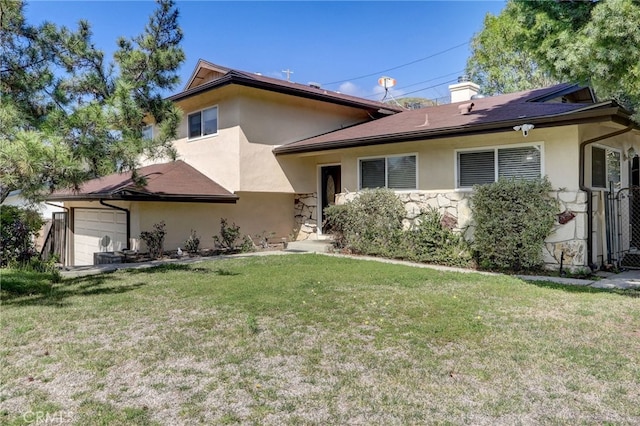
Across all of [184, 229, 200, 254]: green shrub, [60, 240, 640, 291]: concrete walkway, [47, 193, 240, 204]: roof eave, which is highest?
[47, 193, 240, 204]: roof eave

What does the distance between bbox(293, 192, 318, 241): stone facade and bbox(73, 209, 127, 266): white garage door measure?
17.9 ft

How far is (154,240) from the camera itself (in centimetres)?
1109

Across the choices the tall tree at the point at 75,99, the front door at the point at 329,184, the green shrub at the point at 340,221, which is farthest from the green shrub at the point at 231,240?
the tall tree at the point at 75,99

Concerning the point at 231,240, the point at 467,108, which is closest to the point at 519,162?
the point at 467,108

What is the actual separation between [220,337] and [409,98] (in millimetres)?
35043

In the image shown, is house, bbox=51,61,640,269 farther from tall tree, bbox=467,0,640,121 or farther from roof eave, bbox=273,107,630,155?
tall tree, bbox=467,0,640,121

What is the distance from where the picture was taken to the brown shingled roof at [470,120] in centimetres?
807

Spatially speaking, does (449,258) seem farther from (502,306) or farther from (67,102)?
(67,102)

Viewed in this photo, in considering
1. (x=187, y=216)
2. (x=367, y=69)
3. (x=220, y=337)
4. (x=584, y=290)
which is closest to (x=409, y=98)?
(x=367, y=69)

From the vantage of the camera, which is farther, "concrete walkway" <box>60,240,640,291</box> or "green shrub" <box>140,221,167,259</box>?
"green shrub" <box>140,221,167,259</box>

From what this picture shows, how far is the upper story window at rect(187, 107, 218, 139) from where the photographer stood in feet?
43.7

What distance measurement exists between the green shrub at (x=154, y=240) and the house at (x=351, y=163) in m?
0.42

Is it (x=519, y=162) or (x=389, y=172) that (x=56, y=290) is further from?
(x=519, y=162)

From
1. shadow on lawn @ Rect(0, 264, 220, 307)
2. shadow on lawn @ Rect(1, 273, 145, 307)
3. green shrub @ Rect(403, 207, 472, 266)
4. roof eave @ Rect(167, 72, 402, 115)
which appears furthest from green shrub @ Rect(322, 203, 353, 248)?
shadow on lawn @ Rect(1, 273, 145, 307)
